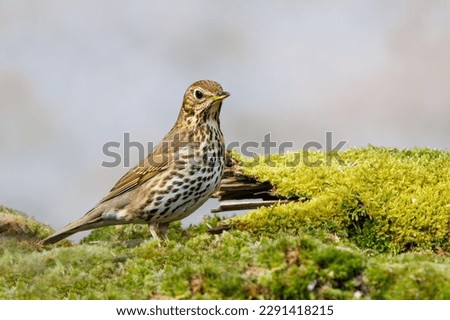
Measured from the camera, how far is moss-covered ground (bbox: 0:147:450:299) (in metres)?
7.71

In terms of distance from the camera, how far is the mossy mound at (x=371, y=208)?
10930 millimetres

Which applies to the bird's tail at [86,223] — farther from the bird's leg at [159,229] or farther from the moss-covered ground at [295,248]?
the bird's leg at [159,229]

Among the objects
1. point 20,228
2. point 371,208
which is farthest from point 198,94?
point 20,228

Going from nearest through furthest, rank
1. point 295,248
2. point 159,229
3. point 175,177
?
point 295,248 < point 175,177 < point 159,229

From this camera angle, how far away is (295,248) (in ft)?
25.9

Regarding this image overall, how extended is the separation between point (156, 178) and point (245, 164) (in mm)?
1793

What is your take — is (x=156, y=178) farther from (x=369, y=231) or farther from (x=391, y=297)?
(x=391, y=297)

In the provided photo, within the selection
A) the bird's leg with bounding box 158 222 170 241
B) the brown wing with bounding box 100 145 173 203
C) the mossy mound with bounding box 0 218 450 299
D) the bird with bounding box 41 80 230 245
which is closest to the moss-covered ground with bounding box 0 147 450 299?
the mossy mound with bounding box 0 218 450 299

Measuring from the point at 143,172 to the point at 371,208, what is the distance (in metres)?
3.46

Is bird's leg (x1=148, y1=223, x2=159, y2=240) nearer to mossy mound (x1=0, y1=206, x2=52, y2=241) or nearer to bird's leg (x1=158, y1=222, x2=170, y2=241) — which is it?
bird's leg (x1=158, y1=222, x2=170, y2=241)

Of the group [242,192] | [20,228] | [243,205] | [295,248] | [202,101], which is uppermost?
[202,101]

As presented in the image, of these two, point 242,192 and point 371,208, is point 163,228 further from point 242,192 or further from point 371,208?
point 371,208

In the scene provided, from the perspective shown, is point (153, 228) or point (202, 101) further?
point (202, 101)

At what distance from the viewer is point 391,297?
760cm
